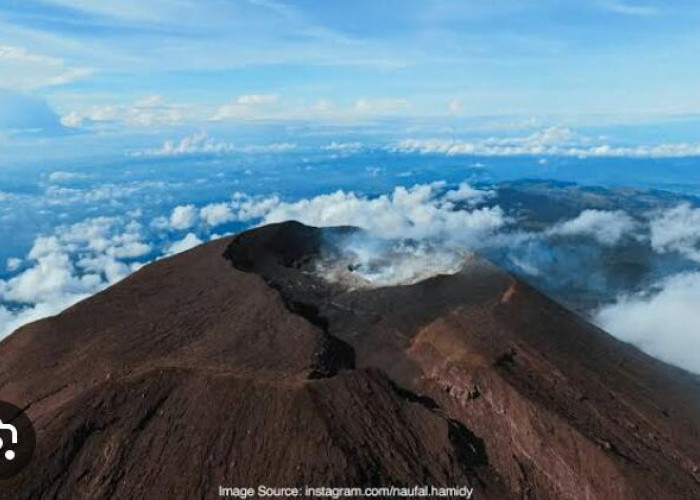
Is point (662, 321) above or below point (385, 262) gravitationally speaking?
below

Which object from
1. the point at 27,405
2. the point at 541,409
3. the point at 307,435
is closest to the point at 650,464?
the point at 541,409

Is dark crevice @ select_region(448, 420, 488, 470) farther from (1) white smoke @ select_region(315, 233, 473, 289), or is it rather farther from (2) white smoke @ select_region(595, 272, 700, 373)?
(2) white smoke @ select_region(595, 272, 700, 373)

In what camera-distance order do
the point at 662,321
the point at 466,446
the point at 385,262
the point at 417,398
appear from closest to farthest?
the point at 466,446, the point at 417,398, the point at 385,262, the point at 662,321

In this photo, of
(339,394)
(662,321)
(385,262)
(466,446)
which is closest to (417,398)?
(466,446)

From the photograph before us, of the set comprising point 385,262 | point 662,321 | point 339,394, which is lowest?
point 662,321

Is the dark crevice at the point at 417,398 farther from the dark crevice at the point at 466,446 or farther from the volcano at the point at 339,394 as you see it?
the dark crevice at the point at 466,446

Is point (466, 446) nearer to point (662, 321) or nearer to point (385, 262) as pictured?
point (385, 262)

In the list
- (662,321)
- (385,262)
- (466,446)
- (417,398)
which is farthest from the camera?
(662,321)

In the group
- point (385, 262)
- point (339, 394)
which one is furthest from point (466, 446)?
point (385, 262)

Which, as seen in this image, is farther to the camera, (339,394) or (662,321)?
(662,321)
